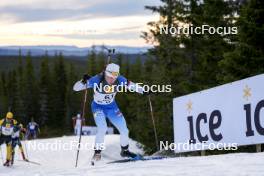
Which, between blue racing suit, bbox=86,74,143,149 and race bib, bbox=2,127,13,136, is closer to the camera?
blue racing suit, bbox=86,74,143,149

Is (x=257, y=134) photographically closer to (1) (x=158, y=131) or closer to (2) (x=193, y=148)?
(2) (x=193, y=148)

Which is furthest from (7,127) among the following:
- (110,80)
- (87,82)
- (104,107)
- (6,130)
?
(110,80)

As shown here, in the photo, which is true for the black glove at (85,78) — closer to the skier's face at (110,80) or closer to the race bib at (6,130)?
the skier's face at (110,80)

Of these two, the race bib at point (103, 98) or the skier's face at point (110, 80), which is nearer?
the skier's face at point (110, 80)

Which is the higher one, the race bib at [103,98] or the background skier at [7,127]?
the race bib at [103,98]

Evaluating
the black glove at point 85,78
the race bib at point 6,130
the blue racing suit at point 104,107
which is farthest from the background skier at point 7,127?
the black glove at point 85,78

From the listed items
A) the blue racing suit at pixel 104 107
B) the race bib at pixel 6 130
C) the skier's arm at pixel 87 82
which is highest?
the skier's arm at pixel 87 82

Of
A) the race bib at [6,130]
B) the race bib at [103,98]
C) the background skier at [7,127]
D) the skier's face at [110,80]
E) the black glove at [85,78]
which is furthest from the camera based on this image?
the race bib at [6,130]

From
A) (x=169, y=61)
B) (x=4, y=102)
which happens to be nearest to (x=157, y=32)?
(x=169, y=61)

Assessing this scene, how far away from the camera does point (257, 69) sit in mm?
18219

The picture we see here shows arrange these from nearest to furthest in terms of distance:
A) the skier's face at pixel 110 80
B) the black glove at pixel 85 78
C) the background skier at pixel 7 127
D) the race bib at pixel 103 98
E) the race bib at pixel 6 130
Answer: the black glove at pixel 85 78, the skier's face at pixel 110 80, the race bib at pixel 103 98, the background skier at pixel 7 127, the race bib at pixel 6 130

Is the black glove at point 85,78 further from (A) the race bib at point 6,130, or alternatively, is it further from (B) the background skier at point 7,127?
(A) the race bib at point 6,130

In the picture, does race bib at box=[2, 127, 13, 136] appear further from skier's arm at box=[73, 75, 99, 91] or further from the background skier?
skier's arm at box=[73, 75, 99, 91]

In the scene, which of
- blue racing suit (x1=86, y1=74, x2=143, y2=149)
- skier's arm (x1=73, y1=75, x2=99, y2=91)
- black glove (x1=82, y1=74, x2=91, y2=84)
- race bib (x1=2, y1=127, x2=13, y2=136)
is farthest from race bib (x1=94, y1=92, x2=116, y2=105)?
race bib (x1=2, y1=127, x2=13, y2=136)
